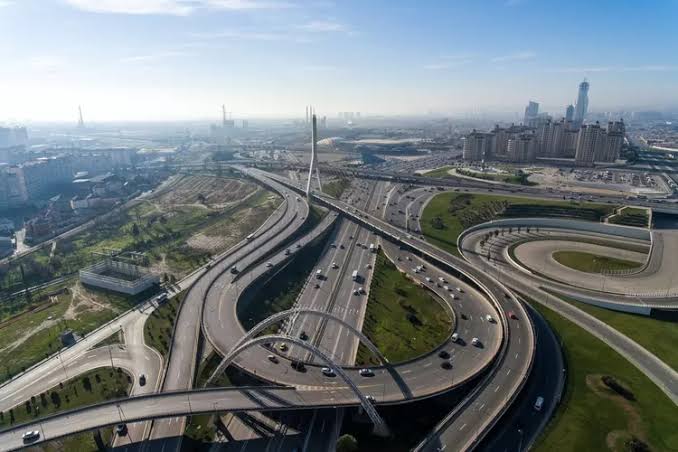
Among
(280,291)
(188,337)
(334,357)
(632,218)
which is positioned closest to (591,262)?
(632,218)

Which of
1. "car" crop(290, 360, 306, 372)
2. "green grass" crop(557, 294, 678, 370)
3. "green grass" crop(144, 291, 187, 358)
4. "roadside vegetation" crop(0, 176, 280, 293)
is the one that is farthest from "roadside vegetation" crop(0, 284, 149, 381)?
"green grass" crop(557, 294, 678, 370)

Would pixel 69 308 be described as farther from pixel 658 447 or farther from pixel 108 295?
pixel 658 447

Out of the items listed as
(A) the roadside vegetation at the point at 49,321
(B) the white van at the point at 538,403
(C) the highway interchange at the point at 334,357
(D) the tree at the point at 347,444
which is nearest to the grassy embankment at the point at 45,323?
(A) the roadside vegetation at the point at 49,321

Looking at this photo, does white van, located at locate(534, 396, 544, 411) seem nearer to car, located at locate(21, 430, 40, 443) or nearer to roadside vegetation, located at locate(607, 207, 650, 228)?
car, located at locate(21, 430, 40, 443)

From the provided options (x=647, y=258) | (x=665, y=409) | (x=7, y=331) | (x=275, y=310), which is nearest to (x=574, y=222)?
(x=647, y=258)

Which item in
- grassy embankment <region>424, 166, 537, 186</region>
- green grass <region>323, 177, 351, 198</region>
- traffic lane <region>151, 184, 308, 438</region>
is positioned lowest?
traffic lane <region>151, 184, 308, 438</region>

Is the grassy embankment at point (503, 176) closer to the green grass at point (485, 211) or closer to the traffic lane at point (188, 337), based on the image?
the green grass at point (485, 211)
